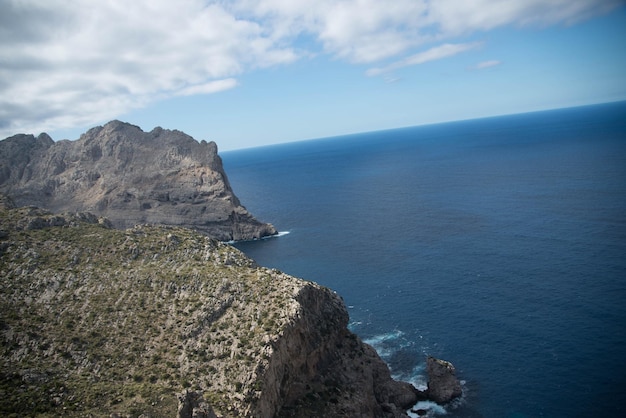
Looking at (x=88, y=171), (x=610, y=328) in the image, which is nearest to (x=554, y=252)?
(x=610, y=328)

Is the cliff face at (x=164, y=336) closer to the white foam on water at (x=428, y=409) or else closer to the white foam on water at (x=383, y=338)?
the white foam on water at (x=428, y=409)

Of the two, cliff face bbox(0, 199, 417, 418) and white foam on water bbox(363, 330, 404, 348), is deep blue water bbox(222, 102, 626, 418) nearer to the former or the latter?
white foam on water bbox(363, 330, 404, 348)

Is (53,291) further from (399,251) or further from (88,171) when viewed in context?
(88,171)

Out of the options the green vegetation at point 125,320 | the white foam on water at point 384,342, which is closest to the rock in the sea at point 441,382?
the white foam on water at point 384,342

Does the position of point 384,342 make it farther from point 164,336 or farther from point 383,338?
point 164,336

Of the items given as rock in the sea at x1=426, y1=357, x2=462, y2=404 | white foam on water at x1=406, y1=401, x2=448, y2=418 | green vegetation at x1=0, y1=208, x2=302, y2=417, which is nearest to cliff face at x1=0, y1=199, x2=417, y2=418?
green vegetation at x1=0, y1=208, x2=302, y2=417

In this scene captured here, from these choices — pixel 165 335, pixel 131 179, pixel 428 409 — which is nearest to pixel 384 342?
pixel 428 409
